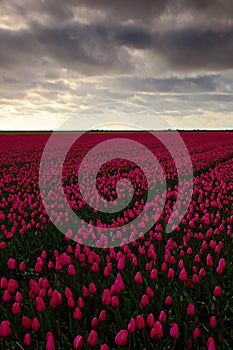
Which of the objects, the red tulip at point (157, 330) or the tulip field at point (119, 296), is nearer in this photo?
the red tulip at point (157, 330)

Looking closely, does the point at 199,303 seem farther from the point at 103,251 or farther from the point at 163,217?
the point at 163,217

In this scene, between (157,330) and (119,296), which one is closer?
(157,330)

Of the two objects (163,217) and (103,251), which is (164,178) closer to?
(163,217)

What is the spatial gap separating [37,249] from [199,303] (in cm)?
298

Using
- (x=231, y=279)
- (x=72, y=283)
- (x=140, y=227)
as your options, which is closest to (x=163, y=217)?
(x=140, y=227)

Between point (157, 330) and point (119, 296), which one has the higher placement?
point (157, 330)

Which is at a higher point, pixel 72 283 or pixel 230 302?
pixel 72 283

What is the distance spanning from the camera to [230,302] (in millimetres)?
4355

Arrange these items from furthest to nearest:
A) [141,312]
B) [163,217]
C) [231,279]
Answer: [163,217] → [231,279] → [141,312]

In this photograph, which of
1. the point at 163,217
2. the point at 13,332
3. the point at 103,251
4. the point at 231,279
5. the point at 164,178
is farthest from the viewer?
the point at 164,178

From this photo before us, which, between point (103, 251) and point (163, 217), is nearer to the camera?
point (103, 251)

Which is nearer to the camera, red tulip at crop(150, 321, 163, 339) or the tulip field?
red tulip at crop(150, 321, 163, 339)

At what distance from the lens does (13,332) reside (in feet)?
12.0

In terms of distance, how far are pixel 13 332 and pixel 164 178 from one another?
8.54 meters
